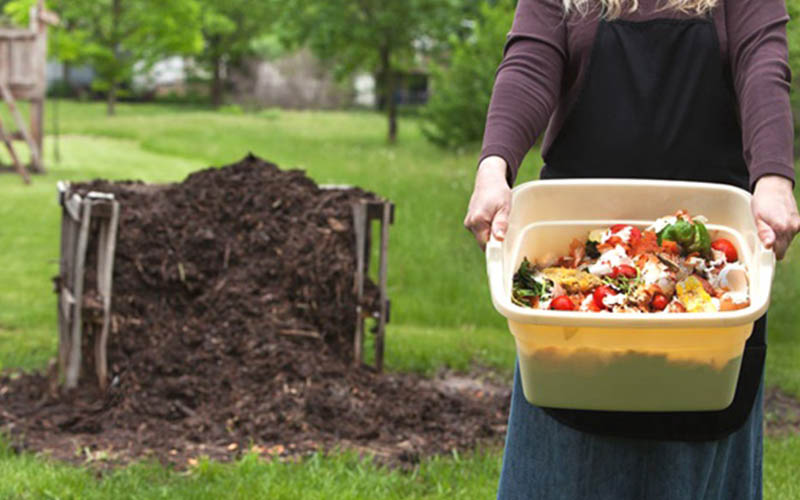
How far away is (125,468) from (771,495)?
8.40ft

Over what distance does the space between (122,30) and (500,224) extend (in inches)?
1365

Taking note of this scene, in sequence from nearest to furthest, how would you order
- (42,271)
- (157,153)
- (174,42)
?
(42,271), (157,153), (174,42)

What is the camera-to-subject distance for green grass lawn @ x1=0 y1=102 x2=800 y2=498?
457cm

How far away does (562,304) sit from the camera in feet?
7.16

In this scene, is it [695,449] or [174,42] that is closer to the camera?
[695,449]

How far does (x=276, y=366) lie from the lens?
5.62m

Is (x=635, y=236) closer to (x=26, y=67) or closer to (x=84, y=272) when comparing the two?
(x=84, y=272)

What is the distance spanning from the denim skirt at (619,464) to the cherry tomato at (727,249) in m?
0.35

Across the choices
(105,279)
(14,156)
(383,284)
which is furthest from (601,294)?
(14,156)

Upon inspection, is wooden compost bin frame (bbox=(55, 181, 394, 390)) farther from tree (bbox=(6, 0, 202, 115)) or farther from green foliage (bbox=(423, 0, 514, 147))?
tree (bbox=(6, 0, 202, 115))

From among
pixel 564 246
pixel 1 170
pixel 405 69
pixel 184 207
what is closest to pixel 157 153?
pixel 1 170

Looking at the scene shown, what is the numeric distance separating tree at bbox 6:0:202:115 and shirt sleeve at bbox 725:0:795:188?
31.3 m

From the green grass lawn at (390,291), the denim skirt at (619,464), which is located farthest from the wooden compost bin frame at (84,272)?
the denim skirt at (619,464)

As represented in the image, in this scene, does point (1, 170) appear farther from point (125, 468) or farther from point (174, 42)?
point (174, 42)
